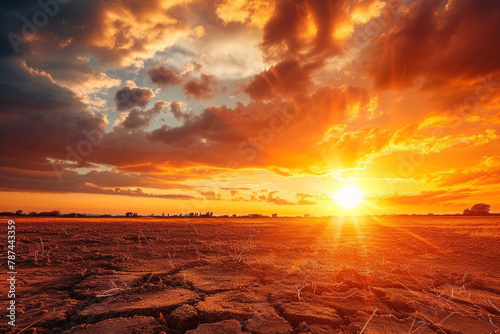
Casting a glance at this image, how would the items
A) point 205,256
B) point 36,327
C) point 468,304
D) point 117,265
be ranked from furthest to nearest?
1. point 205,256
2. point 117,265
3. point 468,304
4. point 36,327

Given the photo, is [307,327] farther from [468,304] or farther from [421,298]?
[468,304]

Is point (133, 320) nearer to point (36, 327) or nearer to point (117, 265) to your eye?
point (36, 327)

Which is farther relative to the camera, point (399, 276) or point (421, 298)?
point (399, 276)

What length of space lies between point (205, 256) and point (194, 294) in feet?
7.52

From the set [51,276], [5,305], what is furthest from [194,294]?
[51,276]

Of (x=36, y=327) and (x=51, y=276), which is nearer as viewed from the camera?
(x=36, y=327)

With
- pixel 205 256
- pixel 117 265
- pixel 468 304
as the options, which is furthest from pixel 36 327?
pixel 468 304

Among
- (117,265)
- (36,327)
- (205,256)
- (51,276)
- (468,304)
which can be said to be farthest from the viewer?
(205,256)

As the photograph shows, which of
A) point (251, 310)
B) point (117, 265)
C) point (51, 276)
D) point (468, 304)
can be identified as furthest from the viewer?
point (117, 265)

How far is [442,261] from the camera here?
561 centimetres

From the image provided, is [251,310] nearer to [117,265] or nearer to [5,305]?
[5,305]

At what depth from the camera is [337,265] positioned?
4.74 meters

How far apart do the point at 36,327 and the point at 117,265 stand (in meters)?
2.29

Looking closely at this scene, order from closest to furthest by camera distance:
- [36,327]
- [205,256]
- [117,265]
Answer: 1. [36,327]
2. [117,265]
3. [205,256]
